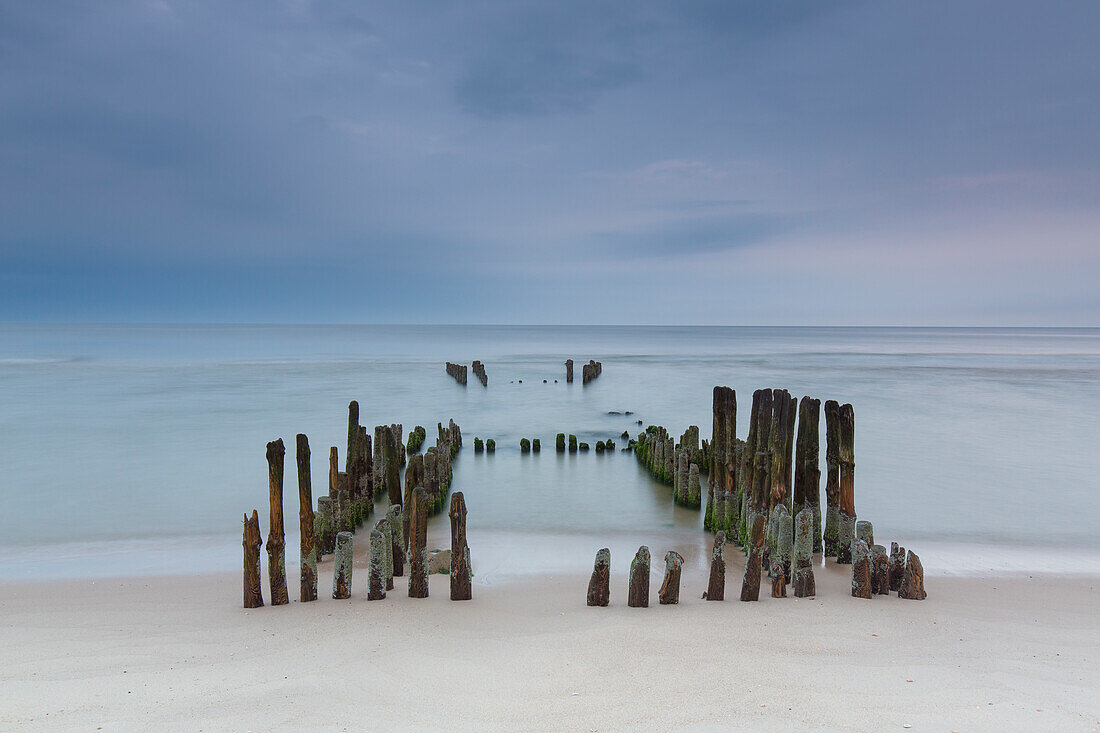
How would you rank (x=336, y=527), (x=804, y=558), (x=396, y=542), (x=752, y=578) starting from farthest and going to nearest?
(x=336, y=527), (x=396, y=542), (x=804, y=558), (x=752, y=578)

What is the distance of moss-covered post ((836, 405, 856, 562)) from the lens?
7348 mm

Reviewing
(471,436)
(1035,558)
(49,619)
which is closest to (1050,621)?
(1035,558)

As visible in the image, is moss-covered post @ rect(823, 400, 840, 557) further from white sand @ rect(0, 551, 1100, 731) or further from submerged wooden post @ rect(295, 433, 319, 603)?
submerged wooden post @ rect(295, 433, 319, 603)

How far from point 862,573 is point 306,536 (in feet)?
16.3

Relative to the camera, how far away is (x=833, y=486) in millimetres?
7695

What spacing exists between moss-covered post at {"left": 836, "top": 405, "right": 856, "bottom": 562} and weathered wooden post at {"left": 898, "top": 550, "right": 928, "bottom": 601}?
1.40m

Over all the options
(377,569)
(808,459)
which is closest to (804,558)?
(808,459)

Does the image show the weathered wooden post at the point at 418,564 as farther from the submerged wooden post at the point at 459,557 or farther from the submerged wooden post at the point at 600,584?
the submerged wooden post at the point at 600,584

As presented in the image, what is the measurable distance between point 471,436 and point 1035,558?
39.5ft

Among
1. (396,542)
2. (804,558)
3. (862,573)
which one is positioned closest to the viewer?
(862,573)

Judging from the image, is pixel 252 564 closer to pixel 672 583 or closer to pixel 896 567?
pixel 672 583

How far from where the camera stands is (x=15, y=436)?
1736 cm

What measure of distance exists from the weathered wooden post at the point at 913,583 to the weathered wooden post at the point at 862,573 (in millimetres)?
339

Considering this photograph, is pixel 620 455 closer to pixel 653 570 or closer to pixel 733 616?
pixel 653 570
